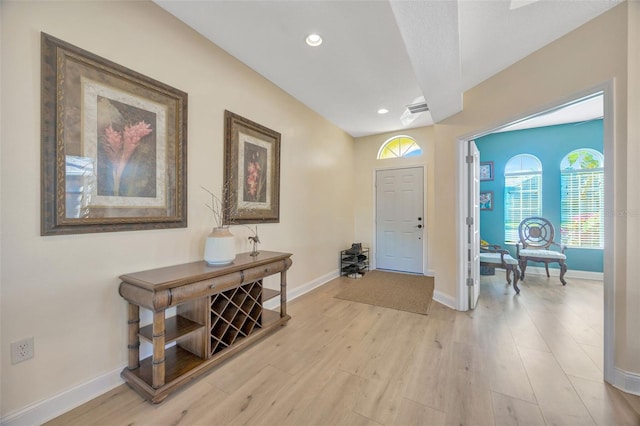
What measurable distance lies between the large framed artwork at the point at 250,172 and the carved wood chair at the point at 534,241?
4030mm

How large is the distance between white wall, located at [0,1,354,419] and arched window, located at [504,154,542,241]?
4854mm

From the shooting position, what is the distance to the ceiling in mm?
1622

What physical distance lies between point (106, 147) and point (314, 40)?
179cm

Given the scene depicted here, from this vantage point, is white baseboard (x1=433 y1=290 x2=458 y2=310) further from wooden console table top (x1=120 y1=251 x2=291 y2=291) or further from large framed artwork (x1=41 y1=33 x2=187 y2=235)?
large framed artwork (x1=41 y1=33 x2=187 y2=235)

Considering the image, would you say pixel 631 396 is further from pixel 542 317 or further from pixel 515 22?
pixel 515 22

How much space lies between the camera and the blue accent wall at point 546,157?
13.4 feet

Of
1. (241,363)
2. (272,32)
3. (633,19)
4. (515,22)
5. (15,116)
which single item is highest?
(272,32)

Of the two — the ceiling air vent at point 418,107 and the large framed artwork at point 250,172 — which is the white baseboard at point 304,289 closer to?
the large framed artwork at point 250,172

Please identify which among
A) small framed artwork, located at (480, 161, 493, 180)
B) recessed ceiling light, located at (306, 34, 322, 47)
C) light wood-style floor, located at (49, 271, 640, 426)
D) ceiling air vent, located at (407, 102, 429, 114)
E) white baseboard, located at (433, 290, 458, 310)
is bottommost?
light wood-style floor, located at (49, 271, 640, 426)

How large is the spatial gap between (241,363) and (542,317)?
3140mm

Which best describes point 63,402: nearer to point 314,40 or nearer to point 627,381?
point 314,40

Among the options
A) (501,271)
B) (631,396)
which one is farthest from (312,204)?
(501,271)

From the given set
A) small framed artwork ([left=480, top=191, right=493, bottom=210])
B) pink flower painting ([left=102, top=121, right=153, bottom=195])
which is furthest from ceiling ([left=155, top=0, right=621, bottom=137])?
small framed artwork ([left=480, top=191, right=493, bottom=210])

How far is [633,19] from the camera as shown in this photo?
151 centimetres
